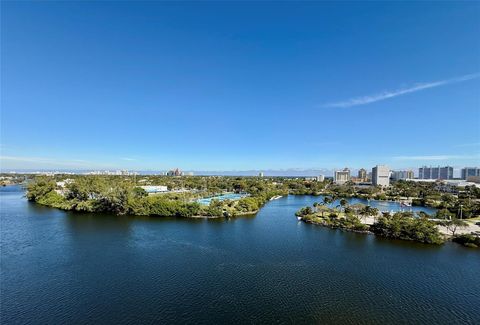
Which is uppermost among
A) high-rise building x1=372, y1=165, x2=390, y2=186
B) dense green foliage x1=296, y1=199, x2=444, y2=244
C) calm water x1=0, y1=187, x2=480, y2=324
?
high-rise building x1=372, y1=165, x2=390, y2=186

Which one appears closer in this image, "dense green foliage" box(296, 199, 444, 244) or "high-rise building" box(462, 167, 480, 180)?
"dense green foliage" box(296, 199, 444, 244)

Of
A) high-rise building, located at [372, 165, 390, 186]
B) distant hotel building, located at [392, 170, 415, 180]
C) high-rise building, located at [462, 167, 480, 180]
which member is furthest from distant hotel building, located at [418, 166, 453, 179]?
high-rise building, located at [372, 165, 390, 186]

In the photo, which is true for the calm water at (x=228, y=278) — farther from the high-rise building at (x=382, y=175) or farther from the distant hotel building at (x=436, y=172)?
the distant hotel building at (x=436, y=172)

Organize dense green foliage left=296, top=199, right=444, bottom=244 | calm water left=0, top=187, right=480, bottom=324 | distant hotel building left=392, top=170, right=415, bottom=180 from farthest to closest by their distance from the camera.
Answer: distant hotel building left=392, top=170, right=415, bottom=180 → dense green foliage left=296, top=199, right=444, bottom=244 → calm water left=0, top=187, right=480, bottom=324

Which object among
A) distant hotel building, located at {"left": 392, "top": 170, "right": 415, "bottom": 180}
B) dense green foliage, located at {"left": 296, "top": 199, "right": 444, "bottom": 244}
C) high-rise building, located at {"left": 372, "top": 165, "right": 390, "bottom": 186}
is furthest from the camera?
distant hotel building, located at {"left": 392, "top": 170, "right": 415, "bottom": 180}

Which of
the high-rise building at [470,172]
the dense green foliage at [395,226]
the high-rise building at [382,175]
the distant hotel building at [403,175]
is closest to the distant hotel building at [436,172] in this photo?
the high-rise building at [470,172]

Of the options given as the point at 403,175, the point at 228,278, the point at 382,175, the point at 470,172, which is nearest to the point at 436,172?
the point at 470,172

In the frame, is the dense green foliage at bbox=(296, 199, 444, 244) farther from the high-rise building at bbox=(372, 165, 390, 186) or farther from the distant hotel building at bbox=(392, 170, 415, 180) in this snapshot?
the distant hotel building at bbox=(392, 170, 415, 180)

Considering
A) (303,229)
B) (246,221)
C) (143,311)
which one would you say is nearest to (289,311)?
(143,311)
